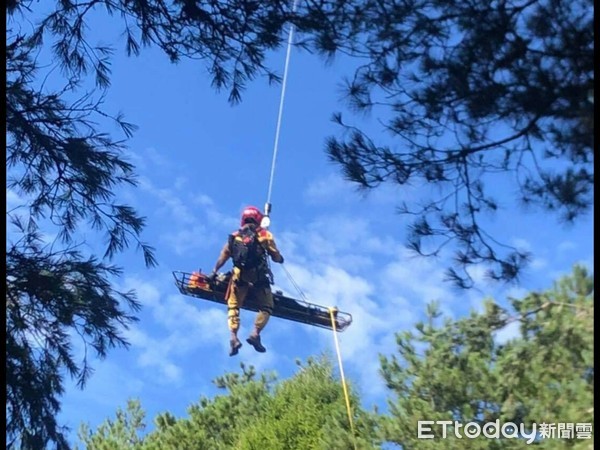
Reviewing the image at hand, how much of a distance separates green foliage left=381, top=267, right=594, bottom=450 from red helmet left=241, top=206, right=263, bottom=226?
61cm

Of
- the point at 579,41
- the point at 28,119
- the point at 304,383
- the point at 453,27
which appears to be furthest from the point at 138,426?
the point at 579,41

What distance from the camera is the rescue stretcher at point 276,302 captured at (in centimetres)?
305

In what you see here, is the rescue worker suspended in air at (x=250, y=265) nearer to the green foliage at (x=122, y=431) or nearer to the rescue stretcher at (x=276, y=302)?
the rescue stretcher at (x=276, y=302)

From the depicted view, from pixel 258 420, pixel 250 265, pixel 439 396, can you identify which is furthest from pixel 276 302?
pixel 439 396

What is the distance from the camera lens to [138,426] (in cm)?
310

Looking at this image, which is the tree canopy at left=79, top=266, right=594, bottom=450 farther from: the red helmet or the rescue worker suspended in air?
the red helmet

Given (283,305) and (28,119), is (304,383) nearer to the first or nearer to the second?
(283,305)

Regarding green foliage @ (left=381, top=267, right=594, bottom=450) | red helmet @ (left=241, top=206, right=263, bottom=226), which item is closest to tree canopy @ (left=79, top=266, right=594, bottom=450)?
green foliage @ (left=381, top=267, right=594, bottom=450)

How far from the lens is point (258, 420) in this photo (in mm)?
3117

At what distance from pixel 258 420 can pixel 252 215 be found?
Result: 2.19 feet

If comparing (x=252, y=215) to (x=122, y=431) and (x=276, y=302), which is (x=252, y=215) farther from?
(x=122, y=431)

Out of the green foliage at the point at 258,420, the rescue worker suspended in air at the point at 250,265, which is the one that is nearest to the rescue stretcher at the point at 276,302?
the rescue worker suspended in air at the point at 250,265

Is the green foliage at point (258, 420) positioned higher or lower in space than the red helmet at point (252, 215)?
lower

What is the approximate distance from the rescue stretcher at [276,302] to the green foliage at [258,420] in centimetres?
13
